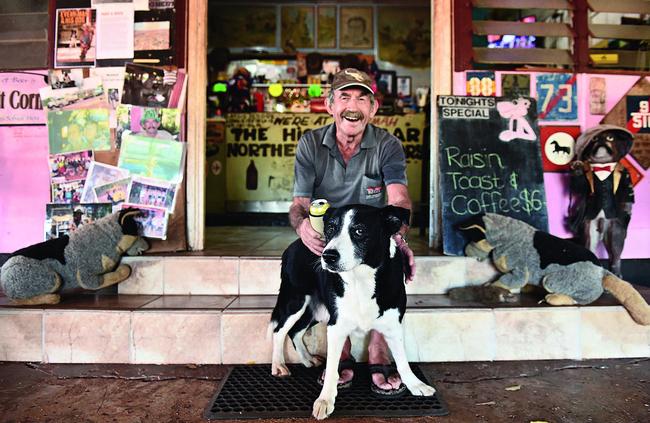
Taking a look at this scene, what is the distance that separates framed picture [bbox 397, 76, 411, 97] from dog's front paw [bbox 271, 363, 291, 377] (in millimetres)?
5401

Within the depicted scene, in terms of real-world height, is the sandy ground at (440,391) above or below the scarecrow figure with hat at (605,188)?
below

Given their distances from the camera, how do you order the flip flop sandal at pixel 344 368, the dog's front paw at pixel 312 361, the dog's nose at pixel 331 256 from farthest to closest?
the dog's front paw at pixel 312 361 → the flip flop sandal at pixel 344 368 → the dog's nose at pixel 331 256

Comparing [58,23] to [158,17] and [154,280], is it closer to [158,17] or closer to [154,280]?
[158,17]

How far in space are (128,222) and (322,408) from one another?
71.7 inches

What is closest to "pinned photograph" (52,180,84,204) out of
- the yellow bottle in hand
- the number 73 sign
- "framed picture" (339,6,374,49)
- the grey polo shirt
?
the grey polo shirt

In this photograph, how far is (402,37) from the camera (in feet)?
22.4

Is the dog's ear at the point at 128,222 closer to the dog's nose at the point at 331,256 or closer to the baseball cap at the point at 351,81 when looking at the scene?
the baseball cap at the point at 351,81

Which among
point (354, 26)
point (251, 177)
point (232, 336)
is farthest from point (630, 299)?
point (354, 26)

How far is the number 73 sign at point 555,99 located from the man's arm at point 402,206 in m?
1.82

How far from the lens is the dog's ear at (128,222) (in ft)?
9.25

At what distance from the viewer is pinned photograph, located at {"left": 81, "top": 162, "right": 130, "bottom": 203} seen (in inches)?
124

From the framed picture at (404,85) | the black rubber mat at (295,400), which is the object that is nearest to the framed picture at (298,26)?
the framed picture at (404,85)

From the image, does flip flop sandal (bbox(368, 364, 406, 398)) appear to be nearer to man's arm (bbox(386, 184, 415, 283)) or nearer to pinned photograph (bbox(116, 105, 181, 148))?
man's arm (bbox(386, 184, 415, 283))

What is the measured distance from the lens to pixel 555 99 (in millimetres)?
3361
